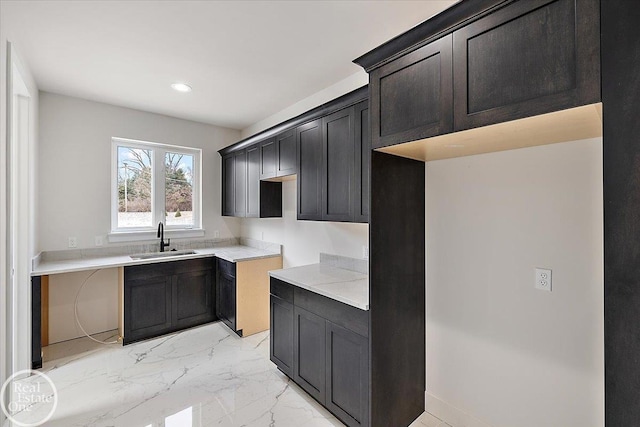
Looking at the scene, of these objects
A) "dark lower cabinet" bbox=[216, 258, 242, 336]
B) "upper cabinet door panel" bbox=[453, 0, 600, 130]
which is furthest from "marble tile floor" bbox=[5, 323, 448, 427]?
"upper cabinet door panel" bbox=[453, 0, 600, 130]

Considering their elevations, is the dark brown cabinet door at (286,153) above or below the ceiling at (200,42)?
below

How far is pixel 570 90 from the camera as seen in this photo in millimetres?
1060

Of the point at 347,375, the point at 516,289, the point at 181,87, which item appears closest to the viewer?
the point at 516,289

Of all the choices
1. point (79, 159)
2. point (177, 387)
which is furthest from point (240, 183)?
point (177, 387)

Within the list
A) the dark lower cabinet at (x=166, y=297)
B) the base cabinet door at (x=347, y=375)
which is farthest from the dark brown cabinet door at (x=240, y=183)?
the base cabinet door at (x=347, y=375)

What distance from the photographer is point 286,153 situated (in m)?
3.02

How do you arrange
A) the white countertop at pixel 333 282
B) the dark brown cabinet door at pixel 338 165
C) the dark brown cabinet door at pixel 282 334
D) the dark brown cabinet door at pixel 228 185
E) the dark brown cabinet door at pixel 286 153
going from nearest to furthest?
the white countertop at pixel 333 282
the dark brown cabinet door at pixel 338 165
the dark brown cabinet door at pixel 282 334
the dark brown cabinet door at pixel 286 153
the dark brown cabinet door at pixel 228 185

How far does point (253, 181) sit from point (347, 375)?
2.44 m

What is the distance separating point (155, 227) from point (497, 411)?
156 inches

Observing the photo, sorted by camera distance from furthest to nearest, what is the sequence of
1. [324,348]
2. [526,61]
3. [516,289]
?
[324,348], [516,289], [526,61]

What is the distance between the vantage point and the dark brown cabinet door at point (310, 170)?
2572mm

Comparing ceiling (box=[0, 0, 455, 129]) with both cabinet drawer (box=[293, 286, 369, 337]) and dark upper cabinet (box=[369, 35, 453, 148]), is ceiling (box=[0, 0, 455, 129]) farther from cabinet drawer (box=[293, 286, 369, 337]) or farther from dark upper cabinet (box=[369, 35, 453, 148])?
cabinet drawer (box=[293, 286, 369, 337])

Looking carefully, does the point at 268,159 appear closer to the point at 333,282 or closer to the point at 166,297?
the point at 333,282

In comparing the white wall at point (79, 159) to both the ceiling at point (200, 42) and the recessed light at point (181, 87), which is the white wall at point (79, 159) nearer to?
the ceiling at point (200, 42)
